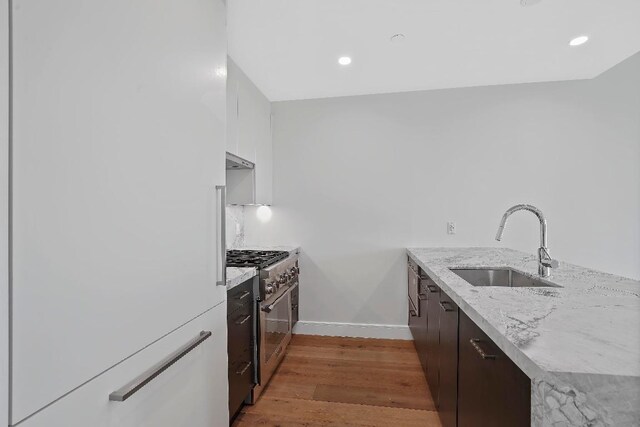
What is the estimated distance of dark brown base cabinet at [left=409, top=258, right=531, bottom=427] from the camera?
0.88 meters

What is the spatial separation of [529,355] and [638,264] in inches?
129

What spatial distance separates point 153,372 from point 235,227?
2253 mm

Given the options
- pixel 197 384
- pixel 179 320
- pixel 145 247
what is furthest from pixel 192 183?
pixel 197 384

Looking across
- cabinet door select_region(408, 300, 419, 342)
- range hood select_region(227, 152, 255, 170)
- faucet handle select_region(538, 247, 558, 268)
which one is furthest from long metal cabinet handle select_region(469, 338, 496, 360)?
range hood select_region(227, 152, 255, 170)

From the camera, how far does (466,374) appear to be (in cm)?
127

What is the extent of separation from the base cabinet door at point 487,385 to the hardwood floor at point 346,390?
0.74 meters

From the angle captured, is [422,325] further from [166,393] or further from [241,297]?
[166,393]

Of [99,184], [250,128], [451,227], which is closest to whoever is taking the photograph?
[99,184]

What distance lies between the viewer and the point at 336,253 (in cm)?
325

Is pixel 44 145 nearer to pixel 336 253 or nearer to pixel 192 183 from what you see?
pixel 192 183

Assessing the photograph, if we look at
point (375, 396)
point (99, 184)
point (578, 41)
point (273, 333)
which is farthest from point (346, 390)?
point (578, 41)

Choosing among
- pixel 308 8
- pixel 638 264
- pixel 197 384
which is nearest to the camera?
pixel 197 384

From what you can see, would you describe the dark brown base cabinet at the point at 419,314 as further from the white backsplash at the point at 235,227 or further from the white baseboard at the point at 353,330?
the white backsplash at the point at 235,227

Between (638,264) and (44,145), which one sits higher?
(44,145)
